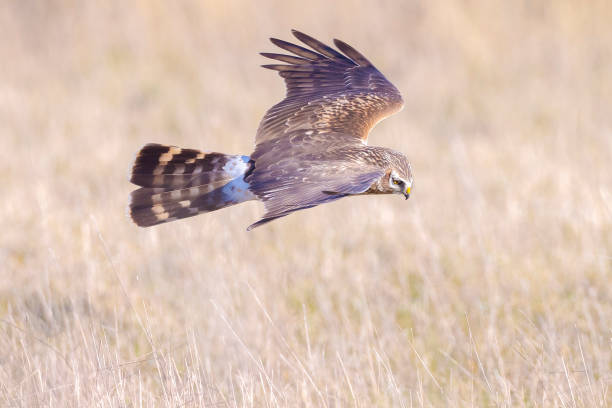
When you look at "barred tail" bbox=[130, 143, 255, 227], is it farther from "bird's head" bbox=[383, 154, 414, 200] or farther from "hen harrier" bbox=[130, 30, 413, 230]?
"bird's head" bbox=[383, 154, 414, 200]

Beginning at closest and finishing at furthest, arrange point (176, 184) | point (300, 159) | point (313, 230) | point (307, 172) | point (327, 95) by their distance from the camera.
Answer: point (307, 172) < point (300, 159) < point (176, 184) < point (327, 95) < point (313, 230)

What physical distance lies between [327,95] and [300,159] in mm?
1022

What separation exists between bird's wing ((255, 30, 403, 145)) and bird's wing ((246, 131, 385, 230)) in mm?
159

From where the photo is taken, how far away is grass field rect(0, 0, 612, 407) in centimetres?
475

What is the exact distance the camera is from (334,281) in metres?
6.88

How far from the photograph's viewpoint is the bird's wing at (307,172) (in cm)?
455

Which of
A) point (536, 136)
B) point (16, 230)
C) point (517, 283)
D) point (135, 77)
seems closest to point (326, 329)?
point (517, 283)

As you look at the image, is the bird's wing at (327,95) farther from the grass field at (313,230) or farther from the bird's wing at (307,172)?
the grass field at (313,230)

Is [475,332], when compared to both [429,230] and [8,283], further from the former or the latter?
[8,283]

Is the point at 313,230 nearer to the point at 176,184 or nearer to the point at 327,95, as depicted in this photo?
the point at 327,95

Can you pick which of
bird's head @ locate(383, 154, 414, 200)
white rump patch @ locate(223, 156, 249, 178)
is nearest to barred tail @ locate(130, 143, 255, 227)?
white rump patch @ locate(223, 156, 249, 178)

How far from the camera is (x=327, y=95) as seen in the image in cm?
630

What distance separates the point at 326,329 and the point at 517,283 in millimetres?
1461

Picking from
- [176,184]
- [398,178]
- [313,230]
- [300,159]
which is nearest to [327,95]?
[300,159]
